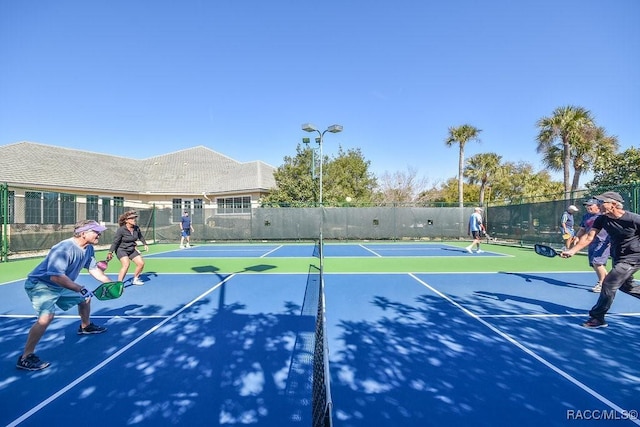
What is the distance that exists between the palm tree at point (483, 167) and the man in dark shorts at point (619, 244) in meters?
35.3

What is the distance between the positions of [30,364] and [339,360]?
3.47 metres

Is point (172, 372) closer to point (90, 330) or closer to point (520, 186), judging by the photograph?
point (90, 330)

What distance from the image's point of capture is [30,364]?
359 centimetres

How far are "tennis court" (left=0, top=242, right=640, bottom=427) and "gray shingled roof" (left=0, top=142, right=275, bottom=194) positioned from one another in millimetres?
20123

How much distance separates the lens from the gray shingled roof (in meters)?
22.8

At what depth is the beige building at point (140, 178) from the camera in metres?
21.5

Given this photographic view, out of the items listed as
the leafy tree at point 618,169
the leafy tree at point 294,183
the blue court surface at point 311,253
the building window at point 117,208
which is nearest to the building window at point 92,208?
the building window at point 117,208

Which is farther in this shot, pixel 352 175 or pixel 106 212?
pixel 352 175

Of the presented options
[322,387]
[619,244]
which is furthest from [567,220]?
[322,387]

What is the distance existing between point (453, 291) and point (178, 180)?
27.6 meters

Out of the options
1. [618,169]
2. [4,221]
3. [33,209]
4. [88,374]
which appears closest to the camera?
[88,374]

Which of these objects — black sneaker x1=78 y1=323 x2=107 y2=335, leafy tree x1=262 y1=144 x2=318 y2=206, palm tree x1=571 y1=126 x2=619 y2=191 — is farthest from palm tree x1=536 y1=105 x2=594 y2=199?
black sneaker x1=78 y1=323 x2=107 y2=335

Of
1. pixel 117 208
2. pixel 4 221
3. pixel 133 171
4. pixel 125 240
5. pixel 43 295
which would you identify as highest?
pixel 133 171

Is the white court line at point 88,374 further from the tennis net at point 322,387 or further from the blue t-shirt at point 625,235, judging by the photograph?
the blue t-shirt at point 625,235
